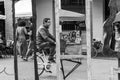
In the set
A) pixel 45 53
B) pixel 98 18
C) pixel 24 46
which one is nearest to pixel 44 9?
pixel 98 18

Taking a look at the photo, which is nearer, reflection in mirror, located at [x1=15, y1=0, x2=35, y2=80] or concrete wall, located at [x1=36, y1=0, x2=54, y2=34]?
reflection in mirror, located at [x1=15, y1=0, x2=35, y2=80]

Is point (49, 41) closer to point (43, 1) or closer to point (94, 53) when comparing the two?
point (94, 53)

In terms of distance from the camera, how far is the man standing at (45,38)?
9.77 m

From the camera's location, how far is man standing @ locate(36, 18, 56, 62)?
9773mm

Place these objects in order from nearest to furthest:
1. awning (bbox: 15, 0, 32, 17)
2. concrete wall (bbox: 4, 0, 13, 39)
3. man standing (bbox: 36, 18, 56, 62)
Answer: awning (bbox: 15, 0, 32, 17)
man standing (bbox: 36, 18, 56, 62)
concrete wall (bbox: 4, 0, 13, 39)

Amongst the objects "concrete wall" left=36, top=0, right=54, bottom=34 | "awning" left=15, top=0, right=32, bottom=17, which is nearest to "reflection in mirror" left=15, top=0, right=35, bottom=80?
"awning" left=15, top=0, right=32, bottom=17

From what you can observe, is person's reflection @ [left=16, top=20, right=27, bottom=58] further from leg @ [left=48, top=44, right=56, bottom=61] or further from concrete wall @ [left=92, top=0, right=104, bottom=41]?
concrete wall @ [left=92, top=0, right=104, bottom=41]

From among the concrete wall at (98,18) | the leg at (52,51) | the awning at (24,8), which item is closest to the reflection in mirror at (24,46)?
the awning at (24,8)

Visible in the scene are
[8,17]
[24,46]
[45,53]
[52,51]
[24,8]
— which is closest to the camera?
[24,8]

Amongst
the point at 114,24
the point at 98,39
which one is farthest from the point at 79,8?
the point at 114,24

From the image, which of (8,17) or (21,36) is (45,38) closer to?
(21,36)

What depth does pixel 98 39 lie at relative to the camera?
18.4 meters

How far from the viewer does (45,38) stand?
32.1 ft

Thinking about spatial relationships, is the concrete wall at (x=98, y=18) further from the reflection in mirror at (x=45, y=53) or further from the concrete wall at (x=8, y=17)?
the reflection in mirror at (x=45, y=53)
